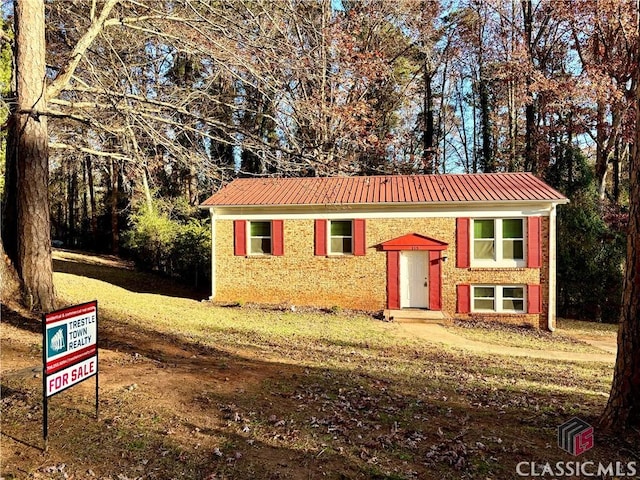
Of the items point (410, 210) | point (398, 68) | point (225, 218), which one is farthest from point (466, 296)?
point (398, 68)

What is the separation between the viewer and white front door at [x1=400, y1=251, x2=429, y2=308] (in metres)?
15.5

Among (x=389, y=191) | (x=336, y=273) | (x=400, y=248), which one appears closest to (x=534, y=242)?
(x=400, y=248)

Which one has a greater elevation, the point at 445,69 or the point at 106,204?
the point at 445,69

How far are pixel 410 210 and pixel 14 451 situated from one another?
1352 centimetres

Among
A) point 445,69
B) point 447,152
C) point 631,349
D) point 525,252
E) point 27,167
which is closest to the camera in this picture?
point 631,349

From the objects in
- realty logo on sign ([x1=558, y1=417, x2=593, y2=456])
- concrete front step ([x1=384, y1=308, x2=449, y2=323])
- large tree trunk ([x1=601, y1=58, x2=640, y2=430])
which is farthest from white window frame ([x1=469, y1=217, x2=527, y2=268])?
large tree trunk ([x1=601, y1=58, x2=640, y2=430])

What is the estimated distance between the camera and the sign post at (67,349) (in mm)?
3342

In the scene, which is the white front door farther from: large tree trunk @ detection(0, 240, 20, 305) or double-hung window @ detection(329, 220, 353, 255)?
large tree trunk @ detection(0, 240, 20, 305)

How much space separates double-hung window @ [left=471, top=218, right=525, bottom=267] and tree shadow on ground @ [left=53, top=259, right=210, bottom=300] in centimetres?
1152

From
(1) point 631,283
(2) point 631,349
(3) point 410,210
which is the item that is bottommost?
(2) point 631,349

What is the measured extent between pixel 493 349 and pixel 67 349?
34.1ft

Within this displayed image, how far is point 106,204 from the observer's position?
2939 centimetres

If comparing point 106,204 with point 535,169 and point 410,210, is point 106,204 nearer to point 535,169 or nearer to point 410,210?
point 410,210

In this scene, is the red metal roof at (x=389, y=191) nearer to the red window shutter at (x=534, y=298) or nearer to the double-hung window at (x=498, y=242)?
the double-hung window at (x=498, y=242)
